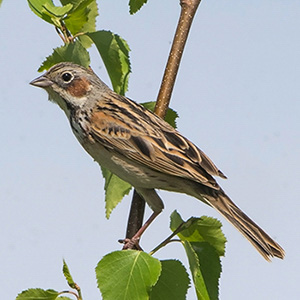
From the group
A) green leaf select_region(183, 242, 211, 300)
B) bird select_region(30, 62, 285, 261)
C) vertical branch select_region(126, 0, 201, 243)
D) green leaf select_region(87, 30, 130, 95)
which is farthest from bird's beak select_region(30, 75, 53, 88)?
green leaf select_region(183, 242, 211, 300)

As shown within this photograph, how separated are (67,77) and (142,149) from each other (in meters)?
0.75

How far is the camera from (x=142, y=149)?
4047mm

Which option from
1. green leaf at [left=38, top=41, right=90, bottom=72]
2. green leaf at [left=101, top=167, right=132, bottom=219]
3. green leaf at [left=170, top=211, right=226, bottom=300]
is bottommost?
green leaf at [left=170, top=211, right=226, bottom=300]

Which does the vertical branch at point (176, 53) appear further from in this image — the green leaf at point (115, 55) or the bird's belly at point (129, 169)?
the bird's belly at point (129, 169)

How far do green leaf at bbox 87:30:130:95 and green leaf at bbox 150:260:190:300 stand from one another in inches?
41.0

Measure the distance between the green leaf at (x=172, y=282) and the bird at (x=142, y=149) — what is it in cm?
98

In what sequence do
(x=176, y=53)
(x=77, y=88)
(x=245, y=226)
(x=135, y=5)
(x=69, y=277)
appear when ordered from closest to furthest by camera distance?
(x=69, y=277) → (x=135, y=5) → (x=176, y=53) → (x=245, y=226) → (x=77, y=88)

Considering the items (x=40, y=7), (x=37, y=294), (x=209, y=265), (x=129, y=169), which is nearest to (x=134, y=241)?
(x=209, y=265)

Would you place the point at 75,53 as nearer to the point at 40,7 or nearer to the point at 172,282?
the point at 40,7

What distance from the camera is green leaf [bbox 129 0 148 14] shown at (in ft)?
10.3

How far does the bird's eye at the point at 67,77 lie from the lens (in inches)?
166

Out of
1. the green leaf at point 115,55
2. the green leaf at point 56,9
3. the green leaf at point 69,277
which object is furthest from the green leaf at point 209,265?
the green leaf at point 56,9

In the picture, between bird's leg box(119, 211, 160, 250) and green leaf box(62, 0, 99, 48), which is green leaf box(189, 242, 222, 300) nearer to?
bird's leg box(119, 211, 160, 250)

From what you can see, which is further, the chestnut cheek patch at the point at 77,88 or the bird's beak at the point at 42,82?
the chestnut cheek patch at the point at 77,88
